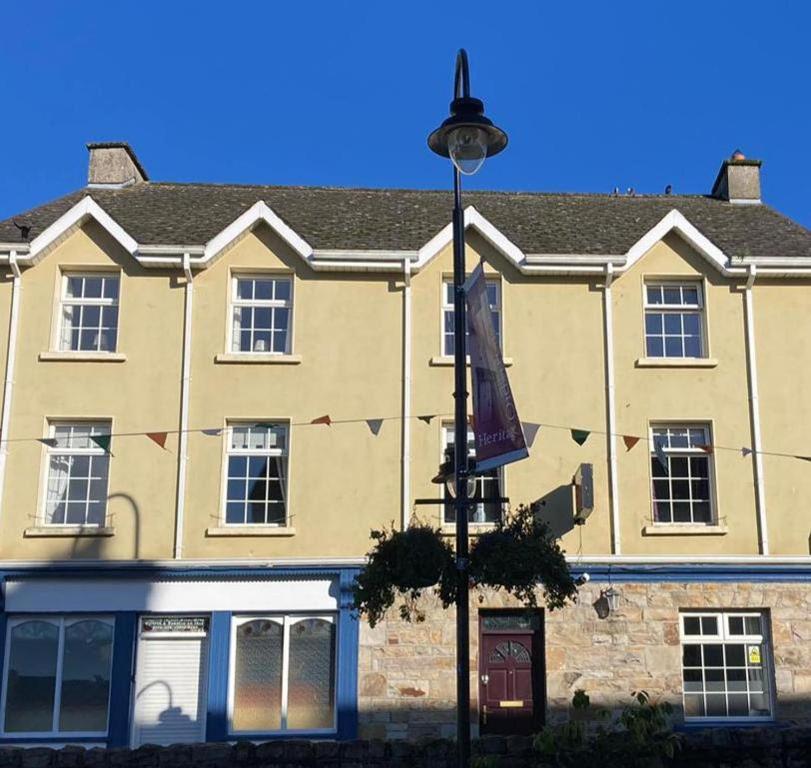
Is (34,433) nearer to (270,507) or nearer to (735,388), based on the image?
(270,507)

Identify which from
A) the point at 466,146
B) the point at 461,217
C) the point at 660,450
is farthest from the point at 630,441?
the point at 466,146

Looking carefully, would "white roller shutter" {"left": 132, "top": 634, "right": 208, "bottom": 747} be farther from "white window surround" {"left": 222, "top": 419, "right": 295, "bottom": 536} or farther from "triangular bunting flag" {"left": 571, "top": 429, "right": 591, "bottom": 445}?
"triangular bunting flag" {"left": 571, "top": 429, "right": 591, "bottom": 445}

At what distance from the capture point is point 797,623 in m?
17.8

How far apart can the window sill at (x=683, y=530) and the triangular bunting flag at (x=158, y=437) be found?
325 inches

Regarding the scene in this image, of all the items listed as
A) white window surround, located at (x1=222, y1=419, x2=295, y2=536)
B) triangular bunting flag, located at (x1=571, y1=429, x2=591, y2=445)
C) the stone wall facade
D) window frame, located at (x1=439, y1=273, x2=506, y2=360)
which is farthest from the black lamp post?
window frame, located at (x1=439, y1=273, x2=506, y2=360)

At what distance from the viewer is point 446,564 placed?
1057 centimetres

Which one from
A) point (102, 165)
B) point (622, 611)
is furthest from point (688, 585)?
point (102, 165)

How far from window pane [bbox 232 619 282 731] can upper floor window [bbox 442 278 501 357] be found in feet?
18.8

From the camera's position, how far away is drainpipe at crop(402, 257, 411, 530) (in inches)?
719

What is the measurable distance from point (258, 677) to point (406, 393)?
5.38m

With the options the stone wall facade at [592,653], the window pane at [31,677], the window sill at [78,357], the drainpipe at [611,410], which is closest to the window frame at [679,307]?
the drainpipe at [611,410]

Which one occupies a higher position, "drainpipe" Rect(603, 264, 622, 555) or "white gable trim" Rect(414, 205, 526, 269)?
"white gable trim" Rect(414, 205, 526, 269)

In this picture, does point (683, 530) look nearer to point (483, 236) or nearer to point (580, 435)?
point (580, 435)

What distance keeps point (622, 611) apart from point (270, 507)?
20.3 feet
